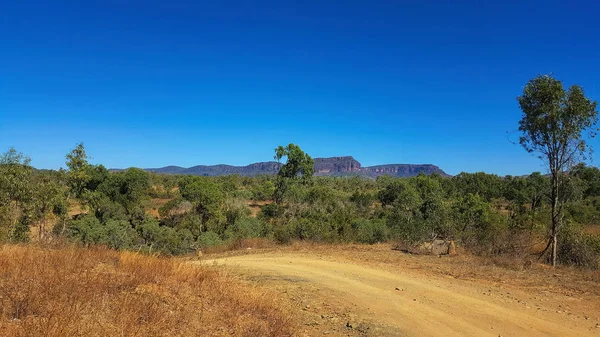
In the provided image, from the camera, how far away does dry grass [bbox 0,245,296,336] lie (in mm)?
5004

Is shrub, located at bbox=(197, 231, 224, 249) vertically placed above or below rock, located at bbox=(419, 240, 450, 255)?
below

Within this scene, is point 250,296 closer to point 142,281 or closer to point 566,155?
point 142,281

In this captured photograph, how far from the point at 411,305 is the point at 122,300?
578 centimetres

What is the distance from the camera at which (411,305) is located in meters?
8.41

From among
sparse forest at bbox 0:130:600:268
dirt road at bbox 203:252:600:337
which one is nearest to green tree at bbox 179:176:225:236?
sparse forest at bbox 0:130:600:268

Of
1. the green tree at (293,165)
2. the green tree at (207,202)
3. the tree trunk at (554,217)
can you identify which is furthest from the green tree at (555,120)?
the green tree at (293,165)

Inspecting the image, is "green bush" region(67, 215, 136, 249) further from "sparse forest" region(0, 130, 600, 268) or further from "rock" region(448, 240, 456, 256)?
"rock" region(448, 240, 456, 256)

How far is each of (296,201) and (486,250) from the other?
38339 mm

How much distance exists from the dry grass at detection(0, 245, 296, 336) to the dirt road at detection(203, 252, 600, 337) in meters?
1.38

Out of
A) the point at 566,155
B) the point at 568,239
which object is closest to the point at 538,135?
the point at 566,155

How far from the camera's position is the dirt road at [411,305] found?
22.9 feet

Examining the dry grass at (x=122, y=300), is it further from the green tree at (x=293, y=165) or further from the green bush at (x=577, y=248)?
the green tree at (x=293, y=165)

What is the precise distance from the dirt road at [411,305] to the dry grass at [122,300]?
138cm

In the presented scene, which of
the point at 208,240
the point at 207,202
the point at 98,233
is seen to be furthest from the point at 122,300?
the point at 207,202
